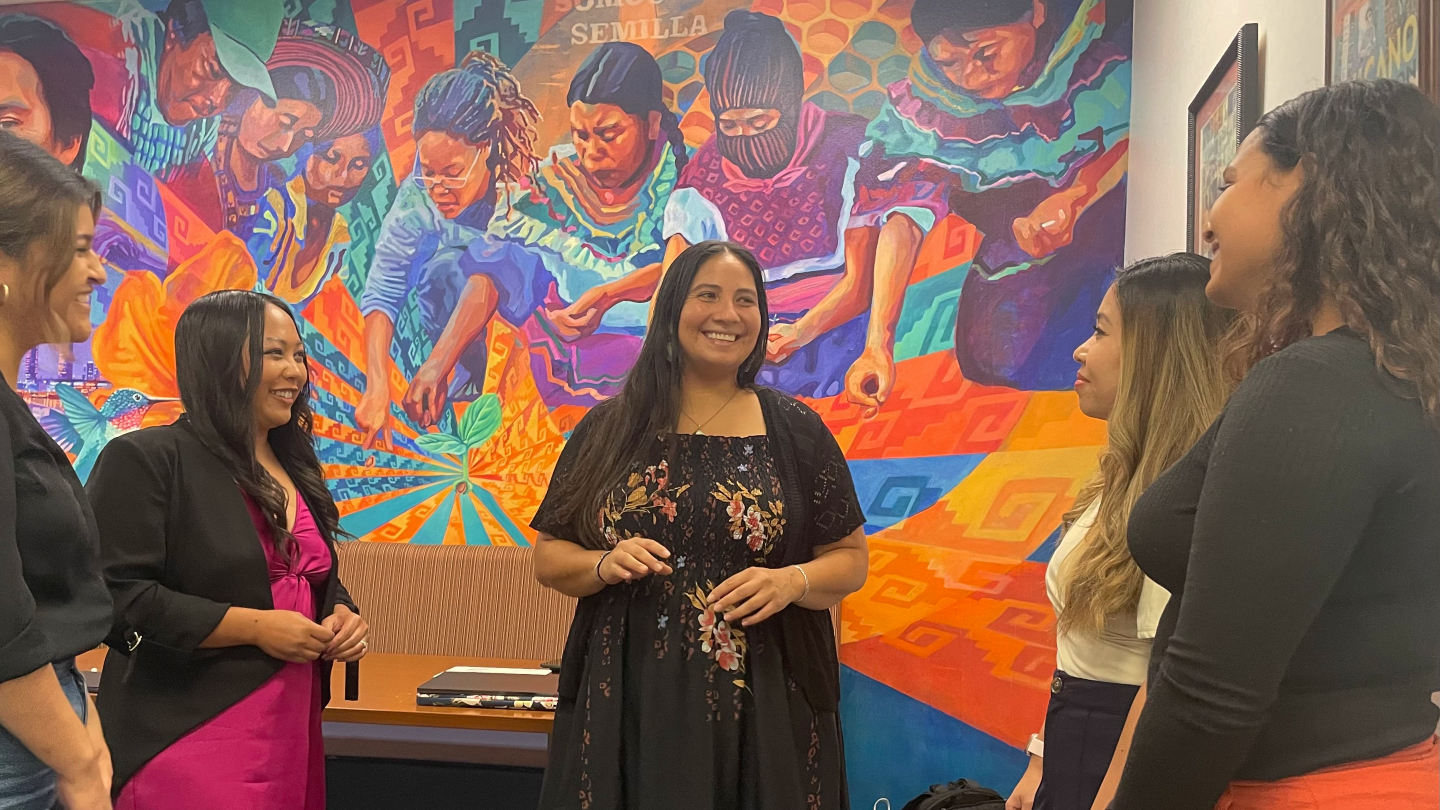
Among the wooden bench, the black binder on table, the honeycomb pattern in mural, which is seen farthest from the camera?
the honeycomb pattern in mural

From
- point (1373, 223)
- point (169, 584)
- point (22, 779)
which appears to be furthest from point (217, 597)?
point (1373, 223)

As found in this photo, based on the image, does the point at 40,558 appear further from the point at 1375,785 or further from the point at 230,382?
the point at 1375,785

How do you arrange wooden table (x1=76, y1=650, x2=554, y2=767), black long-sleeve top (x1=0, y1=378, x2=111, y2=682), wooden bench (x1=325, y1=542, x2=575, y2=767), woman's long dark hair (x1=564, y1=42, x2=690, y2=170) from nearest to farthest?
black long-sleeve top (x1=0, y1=378, x2=111, y2=682)
wooden table (x1=76, y1=650, x2=554, y2=767)
wooden bench (x1=325, y1=542, x2=575, y2=767)
woman's long dark hair (x1=564, y1=42, x2=690, y2=170)

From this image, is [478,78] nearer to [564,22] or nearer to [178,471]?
[564,22]

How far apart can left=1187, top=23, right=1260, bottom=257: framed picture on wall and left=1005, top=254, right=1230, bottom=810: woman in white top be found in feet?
1.41

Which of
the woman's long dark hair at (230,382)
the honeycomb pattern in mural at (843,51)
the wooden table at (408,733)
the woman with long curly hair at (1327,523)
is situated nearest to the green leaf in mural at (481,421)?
the wooden table at (408,733)

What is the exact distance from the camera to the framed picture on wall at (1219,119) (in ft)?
7.26

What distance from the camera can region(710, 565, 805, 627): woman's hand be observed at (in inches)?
80.1

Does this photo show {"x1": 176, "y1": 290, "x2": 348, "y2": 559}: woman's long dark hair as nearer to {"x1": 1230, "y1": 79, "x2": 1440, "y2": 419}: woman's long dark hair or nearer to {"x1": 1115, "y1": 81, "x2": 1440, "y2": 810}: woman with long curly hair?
{"x1": 1115, "y1": 81, "x2": 1440, "y2": 810}: woman with long curly hair

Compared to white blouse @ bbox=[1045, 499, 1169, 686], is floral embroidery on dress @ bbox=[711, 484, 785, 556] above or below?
above

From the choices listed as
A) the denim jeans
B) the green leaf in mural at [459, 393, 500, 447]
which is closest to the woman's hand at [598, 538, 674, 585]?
the denim jeans

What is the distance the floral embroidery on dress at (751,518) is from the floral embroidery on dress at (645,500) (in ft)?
0.29

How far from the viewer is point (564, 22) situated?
421 centimetres

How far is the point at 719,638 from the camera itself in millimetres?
2092
